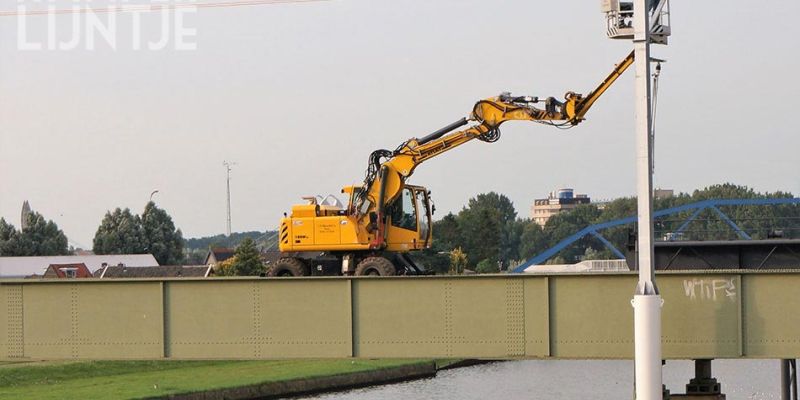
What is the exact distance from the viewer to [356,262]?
3962 centimetres

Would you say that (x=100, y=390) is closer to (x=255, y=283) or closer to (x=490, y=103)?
(x=490, y=103)

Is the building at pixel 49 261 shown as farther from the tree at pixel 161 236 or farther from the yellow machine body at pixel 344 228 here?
the yellow machine body at pixel 344 228

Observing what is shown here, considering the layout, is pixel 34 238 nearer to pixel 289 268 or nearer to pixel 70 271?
pixel 70 271

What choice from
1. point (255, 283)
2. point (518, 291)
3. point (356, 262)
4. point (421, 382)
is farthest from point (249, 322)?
point (421, 382)

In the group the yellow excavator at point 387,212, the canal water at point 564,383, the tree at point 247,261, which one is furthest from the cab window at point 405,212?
the tree at point 247,261

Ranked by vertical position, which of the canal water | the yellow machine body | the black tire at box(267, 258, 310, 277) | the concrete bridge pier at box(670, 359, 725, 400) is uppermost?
the yellow machine body

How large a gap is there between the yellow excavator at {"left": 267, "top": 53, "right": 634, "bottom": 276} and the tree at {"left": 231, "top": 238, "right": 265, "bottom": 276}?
2437 inches

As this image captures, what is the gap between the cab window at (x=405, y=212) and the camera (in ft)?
134

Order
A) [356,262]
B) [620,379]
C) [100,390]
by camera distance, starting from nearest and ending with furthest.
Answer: [356,262]
[100,390]
[620,379]

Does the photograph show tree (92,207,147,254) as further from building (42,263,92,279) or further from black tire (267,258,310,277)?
black tire (267,258,310,277)

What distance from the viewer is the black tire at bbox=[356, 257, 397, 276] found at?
37.9 meters

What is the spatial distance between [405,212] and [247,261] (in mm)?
64595

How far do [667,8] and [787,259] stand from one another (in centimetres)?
1698

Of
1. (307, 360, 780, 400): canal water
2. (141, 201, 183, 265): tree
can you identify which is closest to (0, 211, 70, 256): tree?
(141, 201, 183, 265): tree
